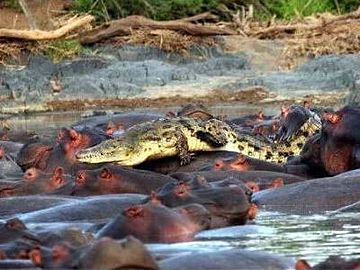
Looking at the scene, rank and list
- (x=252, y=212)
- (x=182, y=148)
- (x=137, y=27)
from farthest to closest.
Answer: (x=137, y=27)
(x=182, y=148)
(x=252, y=212)

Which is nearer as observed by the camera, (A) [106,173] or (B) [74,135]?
(A) [106,173]

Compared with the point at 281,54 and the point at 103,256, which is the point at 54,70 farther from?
the point at 103,256

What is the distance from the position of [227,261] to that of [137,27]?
1791 centimetres

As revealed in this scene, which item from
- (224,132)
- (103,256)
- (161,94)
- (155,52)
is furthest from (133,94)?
(103,256)

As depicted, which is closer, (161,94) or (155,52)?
(161,94)

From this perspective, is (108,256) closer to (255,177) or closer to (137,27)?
(255,177)

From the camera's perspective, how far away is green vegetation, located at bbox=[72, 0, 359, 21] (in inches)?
934

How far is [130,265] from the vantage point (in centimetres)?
424

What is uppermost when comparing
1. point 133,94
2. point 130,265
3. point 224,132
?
point 130,265

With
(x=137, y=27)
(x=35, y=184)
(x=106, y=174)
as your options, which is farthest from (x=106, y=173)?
(x=137, y=27)

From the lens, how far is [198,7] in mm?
24000

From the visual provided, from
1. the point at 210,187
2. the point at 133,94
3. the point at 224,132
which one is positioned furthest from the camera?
the point at 133,94

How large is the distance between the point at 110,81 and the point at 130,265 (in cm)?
1660

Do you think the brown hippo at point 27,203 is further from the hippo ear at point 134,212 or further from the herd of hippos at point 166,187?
the hippo ear at point 134,212
